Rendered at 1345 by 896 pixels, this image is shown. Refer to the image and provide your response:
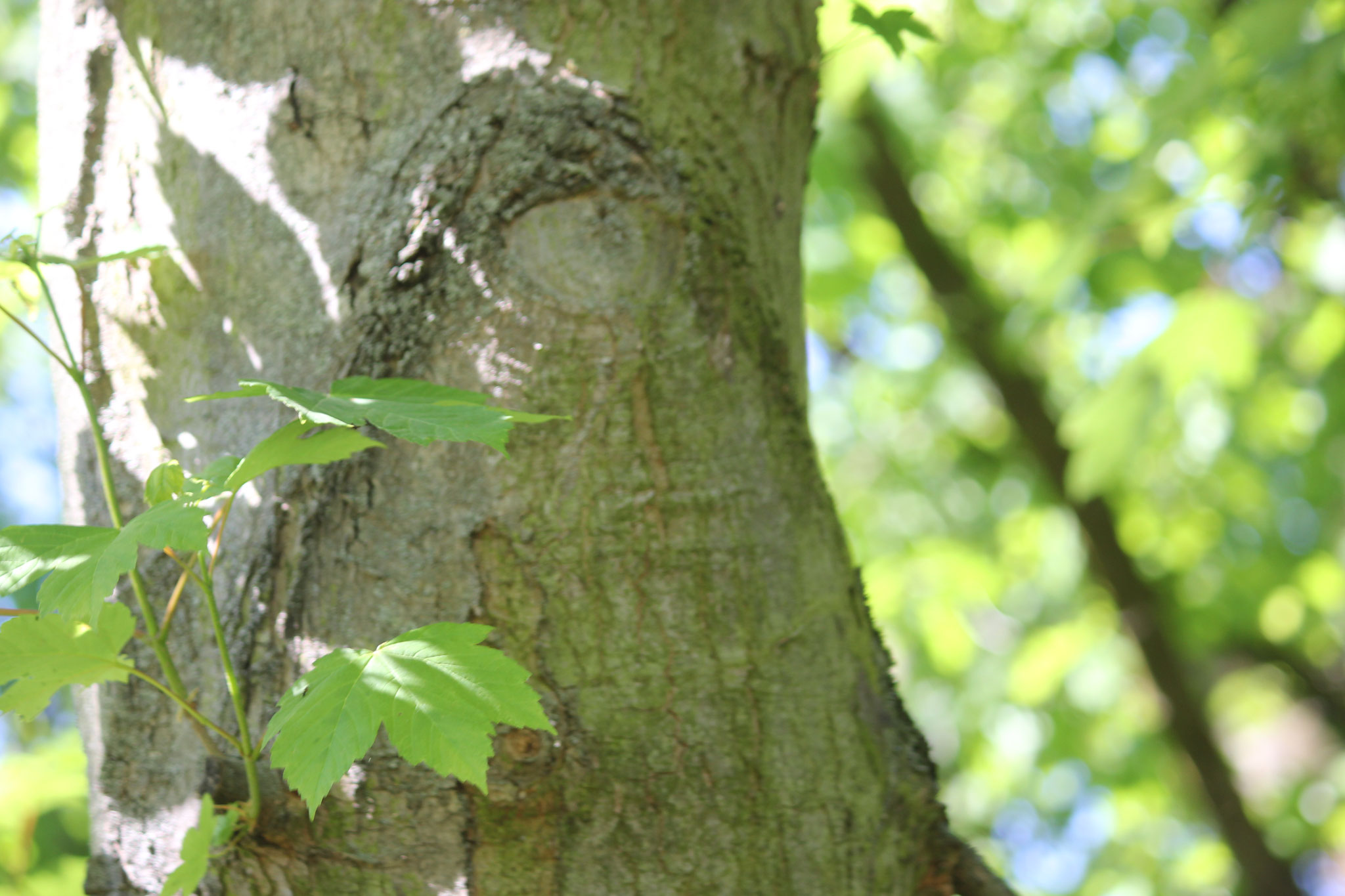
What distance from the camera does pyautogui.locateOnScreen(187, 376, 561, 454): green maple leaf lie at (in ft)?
2.21

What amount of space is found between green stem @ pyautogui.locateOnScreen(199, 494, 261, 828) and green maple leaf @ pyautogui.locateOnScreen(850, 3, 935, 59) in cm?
90

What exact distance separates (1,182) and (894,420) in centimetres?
457

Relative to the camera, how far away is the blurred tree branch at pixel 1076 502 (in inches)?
161

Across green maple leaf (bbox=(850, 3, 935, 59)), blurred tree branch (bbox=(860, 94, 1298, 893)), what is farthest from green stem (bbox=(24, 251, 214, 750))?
blurred tree branch (bbox=(860, 94, 1298, 893))

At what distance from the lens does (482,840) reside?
2.78 feet

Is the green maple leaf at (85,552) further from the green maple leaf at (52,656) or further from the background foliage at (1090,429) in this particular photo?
the background foliage at (1090,429)

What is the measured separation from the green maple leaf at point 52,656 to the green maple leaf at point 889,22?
1.02m

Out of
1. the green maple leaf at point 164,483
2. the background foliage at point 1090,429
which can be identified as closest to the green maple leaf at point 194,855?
the green maple leaf at point 164,483

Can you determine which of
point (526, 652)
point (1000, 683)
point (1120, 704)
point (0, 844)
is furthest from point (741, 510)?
point (1120, 704)

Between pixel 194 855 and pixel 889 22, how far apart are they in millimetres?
1147

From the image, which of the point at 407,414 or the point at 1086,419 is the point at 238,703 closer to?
the point at 407,414

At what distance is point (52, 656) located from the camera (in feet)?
2.49

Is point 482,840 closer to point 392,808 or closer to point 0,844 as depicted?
point 392,808

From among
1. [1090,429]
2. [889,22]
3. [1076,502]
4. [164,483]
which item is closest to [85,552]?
[164,483]
